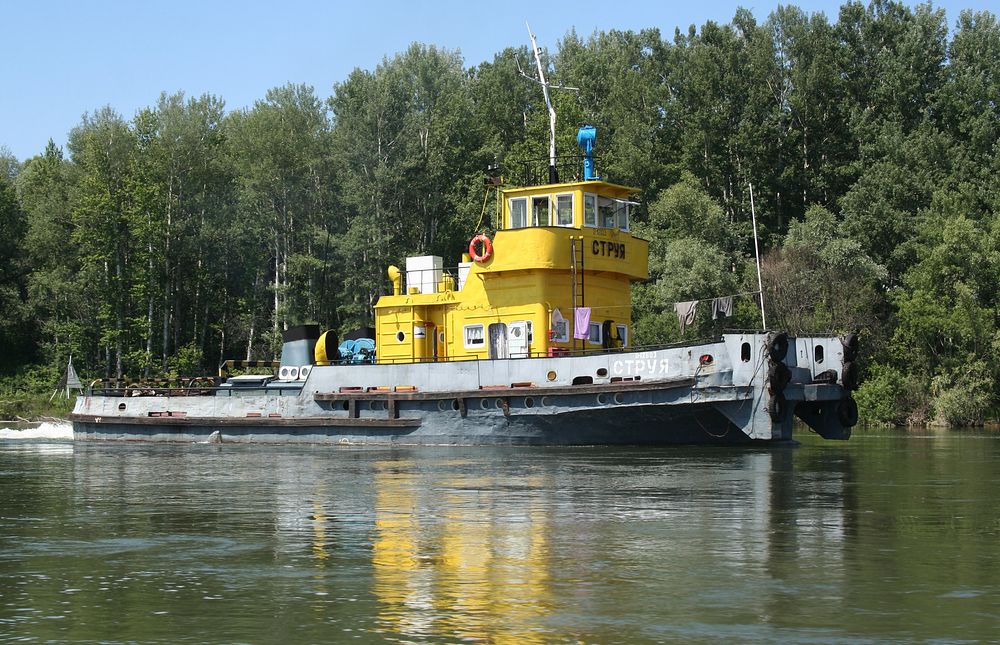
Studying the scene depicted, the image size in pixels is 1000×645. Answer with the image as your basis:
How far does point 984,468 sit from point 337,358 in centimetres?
1640

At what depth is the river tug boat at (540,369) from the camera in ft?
85.5

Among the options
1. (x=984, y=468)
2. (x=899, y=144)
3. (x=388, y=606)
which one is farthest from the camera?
(x=899, y=144)

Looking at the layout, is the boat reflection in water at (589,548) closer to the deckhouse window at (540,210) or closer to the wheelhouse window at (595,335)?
the wheelhouse window at (595,335)

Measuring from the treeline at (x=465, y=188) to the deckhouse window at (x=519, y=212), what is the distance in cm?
1909

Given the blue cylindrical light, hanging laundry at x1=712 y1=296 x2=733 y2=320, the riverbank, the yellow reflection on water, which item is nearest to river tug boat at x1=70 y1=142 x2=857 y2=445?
the blue cylindrical light

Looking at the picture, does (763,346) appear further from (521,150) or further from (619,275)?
(521,150)

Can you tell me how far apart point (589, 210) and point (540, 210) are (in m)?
1.15

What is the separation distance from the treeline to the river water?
96.3 ft

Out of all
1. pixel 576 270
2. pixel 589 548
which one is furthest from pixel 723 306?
pixel 589 548

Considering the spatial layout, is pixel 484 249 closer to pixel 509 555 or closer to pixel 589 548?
pixel 589 548

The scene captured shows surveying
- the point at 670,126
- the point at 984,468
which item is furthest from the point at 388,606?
the point at 670,126

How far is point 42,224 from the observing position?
5938 centimetres

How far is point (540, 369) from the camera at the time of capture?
90.4 feet

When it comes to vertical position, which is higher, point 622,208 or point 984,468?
point 622,208
